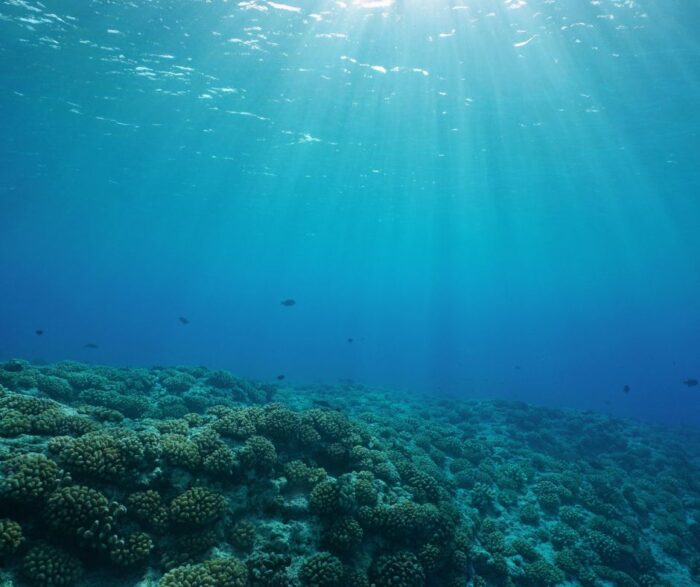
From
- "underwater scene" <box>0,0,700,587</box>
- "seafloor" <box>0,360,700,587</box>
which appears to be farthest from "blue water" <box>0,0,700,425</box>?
"seafloor" <box>0,360,700,587</box>

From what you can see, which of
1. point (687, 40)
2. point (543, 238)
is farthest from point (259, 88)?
point (543, 238)

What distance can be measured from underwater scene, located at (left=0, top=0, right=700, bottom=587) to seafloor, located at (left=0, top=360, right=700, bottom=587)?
6cm

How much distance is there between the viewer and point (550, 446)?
873 inches

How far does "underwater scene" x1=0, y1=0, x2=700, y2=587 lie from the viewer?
23.5 feet

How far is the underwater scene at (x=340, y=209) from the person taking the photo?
715 centimetres

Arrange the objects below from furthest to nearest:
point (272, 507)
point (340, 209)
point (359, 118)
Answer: point (340, 209) → point (359, 118) → point (272, 507)

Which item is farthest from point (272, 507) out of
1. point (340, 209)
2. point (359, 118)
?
point (340, 209)

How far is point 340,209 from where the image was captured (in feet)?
225

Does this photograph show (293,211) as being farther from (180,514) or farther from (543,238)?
(180,514)

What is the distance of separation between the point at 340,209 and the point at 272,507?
63.4m

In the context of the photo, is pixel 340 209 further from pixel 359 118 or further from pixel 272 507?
pixel 272 507

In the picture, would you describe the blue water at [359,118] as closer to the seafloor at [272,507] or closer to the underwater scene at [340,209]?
the underwater scene at [340,209]

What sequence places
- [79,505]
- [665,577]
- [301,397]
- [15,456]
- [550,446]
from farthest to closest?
[301,397] < [550,446] < [665,577] < [15,456] < [79,505]

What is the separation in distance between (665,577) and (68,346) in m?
118
